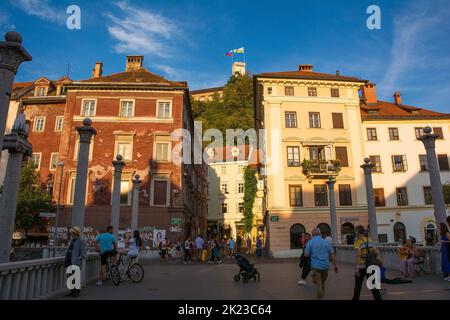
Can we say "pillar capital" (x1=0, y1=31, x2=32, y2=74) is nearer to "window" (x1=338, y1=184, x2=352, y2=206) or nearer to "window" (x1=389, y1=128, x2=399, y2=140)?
"window" (x1=338, y1=184, x2=352, y2=206)

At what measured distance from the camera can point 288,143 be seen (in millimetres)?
35812

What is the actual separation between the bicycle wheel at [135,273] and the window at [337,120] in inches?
1160

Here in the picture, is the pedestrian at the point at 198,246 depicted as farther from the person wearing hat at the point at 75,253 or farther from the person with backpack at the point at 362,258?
the person with backpack at the point at 362,258

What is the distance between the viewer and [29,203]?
31.8m

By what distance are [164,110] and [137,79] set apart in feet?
17.8

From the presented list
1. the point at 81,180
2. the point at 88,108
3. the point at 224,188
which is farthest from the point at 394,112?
the point at 81,180

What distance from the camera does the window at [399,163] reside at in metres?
37.4

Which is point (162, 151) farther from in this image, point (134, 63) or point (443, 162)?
point (443, 162)

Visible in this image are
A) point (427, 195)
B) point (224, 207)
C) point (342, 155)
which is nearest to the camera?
point (342, 155)

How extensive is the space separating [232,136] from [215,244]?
147 feet

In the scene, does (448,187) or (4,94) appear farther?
(448,187)

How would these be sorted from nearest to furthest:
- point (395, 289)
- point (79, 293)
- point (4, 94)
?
point (4, 94)
point (79, 293)
point (395, 289)
